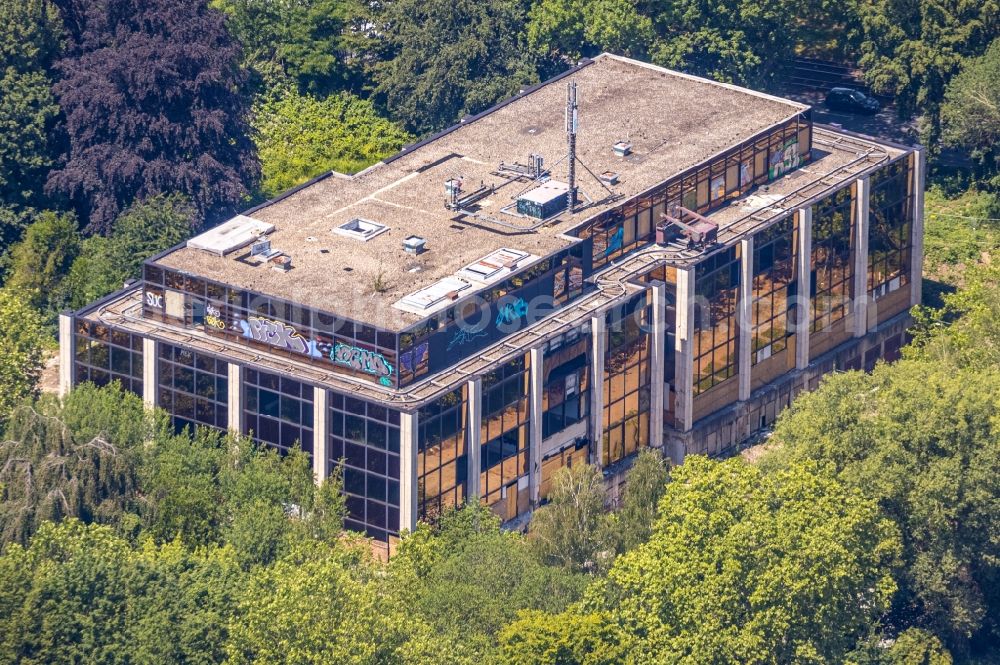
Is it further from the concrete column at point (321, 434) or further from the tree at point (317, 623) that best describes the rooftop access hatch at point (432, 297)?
the tree at point (317, 623)

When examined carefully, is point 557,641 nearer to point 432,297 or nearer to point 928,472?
point 432,297

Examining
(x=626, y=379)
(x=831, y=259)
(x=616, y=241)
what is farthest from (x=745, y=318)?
(x=626, y=379)

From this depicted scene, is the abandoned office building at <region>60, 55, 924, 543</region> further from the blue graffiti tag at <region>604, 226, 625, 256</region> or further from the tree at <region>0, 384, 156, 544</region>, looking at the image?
the tree at <region>0, 384, 156, 544</region>

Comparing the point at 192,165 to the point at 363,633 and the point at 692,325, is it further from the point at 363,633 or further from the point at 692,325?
the point at 363,633

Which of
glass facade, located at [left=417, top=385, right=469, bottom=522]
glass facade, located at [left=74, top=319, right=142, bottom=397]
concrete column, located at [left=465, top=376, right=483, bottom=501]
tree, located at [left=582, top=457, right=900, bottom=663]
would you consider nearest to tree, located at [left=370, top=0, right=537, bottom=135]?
glass facade, located at [left=74, top=319, right=142, bottom=397]

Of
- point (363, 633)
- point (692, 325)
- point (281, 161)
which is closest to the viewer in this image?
point (363, 633)

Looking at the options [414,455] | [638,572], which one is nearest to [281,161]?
[414,455]

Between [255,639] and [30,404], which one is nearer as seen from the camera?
[255,639]

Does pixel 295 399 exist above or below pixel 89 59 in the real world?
below
